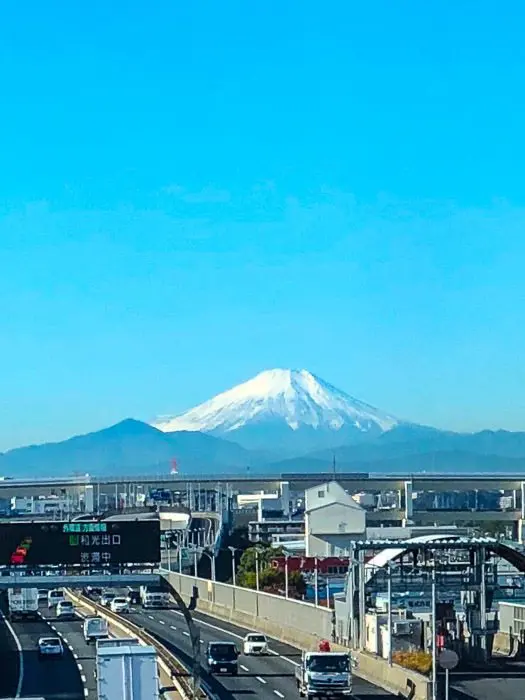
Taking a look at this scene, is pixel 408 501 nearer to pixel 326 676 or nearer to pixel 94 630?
pixel 94 630

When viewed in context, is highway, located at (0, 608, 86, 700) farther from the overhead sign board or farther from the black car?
the black car

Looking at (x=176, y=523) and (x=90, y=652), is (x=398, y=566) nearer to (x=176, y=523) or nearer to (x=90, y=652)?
(x=90, y=652)

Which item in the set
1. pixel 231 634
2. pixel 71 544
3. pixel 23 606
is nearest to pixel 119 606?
pixel 23 606

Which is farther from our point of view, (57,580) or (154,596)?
(154,596)

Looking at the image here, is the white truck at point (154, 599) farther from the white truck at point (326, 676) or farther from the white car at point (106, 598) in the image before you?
the white truck at point (326, 676)

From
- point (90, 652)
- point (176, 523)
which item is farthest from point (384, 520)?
point (90, 652)

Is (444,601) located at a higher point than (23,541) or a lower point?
lower
